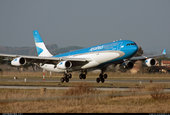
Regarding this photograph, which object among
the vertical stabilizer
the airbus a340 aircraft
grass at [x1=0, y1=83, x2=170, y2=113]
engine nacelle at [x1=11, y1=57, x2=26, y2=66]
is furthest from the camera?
the vertical stabilizer

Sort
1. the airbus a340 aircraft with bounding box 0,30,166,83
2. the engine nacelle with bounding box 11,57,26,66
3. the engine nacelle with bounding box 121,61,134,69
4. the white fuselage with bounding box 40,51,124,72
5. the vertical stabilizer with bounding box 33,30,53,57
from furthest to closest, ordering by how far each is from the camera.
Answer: the vertical stabilizer with bounding box 33,30,53,57 < the engine nacelle with bounding box 121,61,134,69 < the engine nacelle with bounding box 11,57,26,66 < the white fuselage with bounding box 40,51,124,72 < the airbus a340 aircraft with bounding box 0,30,166,83

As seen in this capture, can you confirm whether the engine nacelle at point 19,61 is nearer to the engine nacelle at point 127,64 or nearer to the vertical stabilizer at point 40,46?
the vertical stabilizer at point 40,46

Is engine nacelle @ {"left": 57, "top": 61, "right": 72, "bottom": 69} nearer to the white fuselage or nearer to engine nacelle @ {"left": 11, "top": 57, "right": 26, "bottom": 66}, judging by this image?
the white fuselage

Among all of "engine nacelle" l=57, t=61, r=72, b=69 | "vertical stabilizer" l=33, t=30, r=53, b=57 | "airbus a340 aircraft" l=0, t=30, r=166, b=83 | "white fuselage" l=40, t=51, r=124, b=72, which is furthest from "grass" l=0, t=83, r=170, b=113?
"vertical stabilizer" l=33, t=30, r=53, b=57

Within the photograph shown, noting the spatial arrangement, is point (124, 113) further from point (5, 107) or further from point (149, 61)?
point (149, 61)

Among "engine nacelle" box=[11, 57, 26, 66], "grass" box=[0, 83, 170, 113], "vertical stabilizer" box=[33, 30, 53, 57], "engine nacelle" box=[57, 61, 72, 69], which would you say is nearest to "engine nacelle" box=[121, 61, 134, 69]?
"engine nacelle" box=[57, 61, 72, 69]

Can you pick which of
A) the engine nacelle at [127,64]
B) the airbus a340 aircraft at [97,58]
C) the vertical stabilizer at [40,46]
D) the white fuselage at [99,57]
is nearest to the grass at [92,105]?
the airbus a340 aircraft at [97,58]

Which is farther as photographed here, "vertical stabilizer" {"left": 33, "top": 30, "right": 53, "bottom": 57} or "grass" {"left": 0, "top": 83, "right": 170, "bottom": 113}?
"vertical stabilizer" {"left": 33, "top": 30, "right": 53, "bottom": 57}

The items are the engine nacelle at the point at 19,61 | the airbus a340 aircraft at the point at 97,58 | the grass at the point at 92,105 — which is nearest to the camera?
the grass at the point at 92,105

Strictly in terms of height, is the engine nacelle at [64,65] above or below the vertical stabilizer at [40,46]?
below

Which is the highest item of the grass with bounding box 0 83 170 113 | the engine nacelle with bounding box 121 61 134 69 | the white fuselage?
the white fuselage

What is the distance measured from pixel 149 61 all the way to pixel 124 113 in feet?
107

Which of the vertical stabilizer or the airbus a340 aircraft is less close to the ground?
the vertical stabilizer

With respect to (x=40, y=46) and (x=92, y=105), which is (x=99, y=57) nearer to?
(x=40, y=46)
